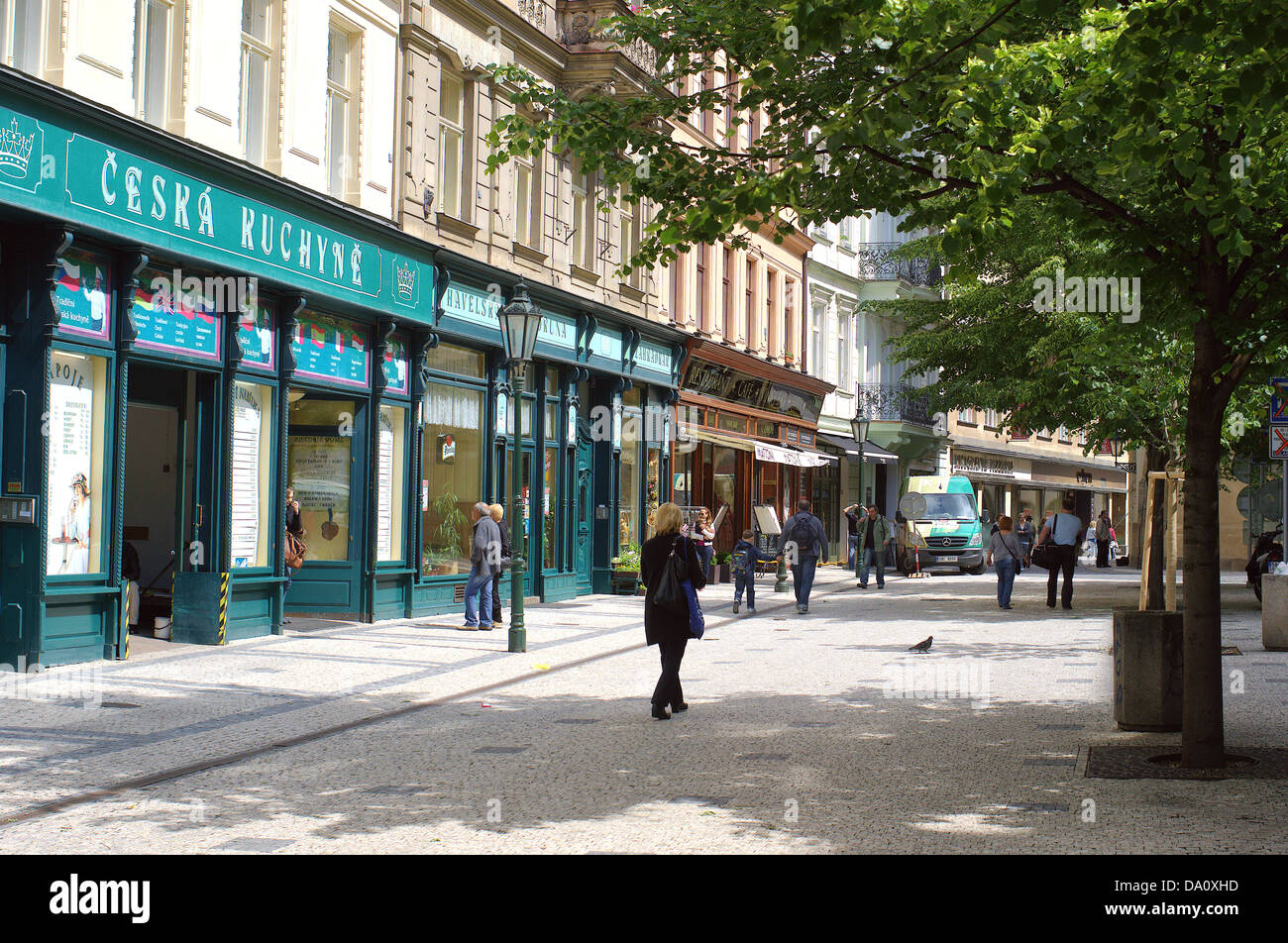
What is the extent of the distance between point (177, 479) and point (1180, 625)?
10338 millimetres

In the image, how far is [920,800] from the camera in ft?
25.2

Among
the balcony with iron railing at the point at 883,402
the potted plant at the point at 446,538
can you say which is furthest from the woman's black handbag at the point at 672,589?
the balcony with iron railing at the point at 883,402

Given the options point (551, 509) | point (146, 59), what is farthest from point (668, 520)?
point (551, 509)

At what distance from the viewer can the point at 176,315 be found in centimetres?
1475

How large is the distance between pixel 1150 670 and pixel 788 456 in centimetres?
2427

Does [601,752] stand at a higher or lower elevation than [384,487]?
lower

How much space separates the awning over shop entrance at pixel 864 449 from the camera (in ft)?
138

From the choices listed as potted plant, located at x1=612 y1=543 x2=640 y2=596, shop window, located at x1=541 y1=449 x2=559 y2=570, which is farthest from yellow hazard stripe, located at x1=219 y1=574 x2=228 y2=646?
potted plant, located at x1=612 y1=543 x2=640 y2=596

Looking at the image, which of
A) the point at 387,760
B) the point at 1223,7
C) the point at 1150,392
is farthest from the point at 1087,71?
the point at 1150,392

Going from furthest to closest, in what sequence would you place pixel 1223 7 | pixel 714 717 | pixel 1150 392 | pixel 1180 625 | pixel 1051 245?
pixel 1051 245 < pixel 1150 392 < pixel 714 717 < pixel 1180 625 < pixel 1223 7

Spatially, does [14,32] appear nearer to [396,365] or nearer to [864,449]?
[396,365]

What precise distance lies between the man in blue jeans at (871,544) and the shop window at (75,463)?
19826 millimetres

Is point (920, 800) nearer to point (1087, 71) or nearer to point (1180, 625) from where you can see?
point (1180, 625)

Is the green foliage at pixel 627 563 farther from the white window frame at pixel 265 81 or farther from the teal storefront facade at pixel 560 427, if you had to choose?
the white window frame at pixel 265 81
